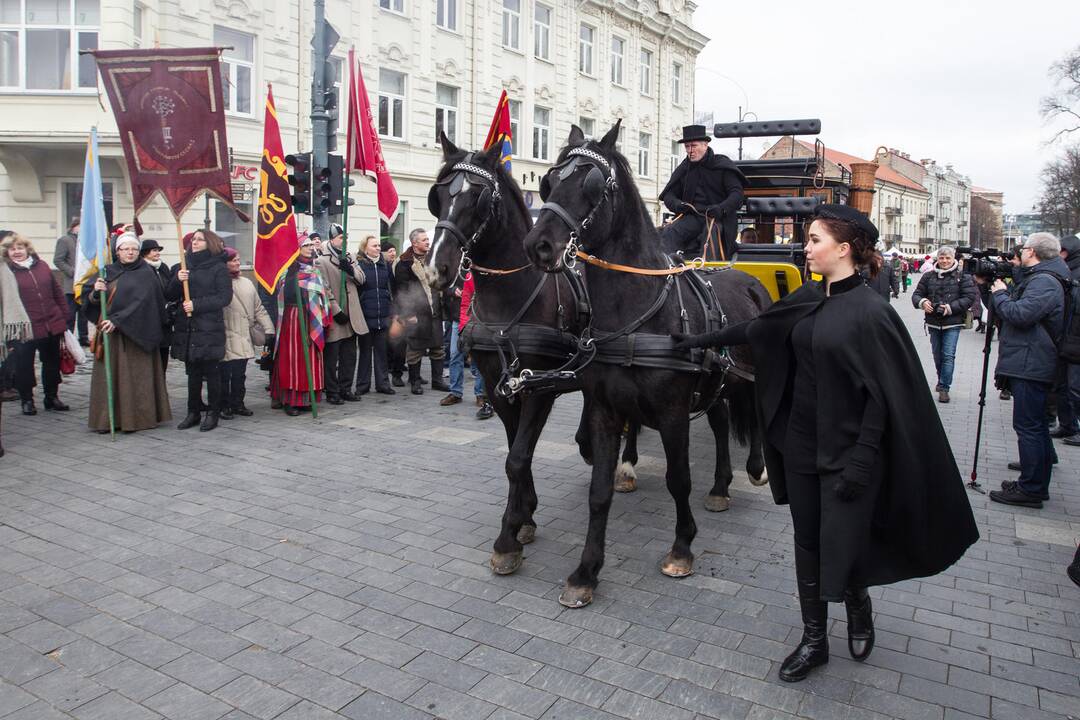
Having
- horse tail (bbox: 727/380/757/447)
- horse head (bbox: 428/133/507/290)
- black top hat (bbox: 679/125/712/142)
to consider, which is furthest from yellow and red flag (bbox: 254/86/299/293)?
horse tail (bbox: 727/380/757/447)

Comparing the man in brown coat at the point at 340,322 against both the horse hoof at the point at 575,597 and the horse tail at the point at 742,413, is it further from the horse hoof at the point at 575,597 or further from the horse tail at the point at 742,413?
the horse hoof at the point at 575,597

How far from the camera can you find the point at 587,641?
12.5 feet

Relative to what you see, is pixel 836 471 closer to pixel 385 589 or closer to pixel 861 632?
pixel 861 632

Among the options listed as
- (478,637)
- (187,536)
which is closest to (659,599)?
(478,637)

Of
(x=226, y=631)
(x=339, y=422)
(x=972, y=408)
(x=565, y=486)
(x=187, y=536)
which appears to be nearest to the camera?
(x=226, y=631)

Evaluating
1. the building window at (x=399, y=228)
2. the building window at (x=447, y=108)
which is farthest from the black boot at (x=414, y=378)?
the building window at (x=447, y=108)

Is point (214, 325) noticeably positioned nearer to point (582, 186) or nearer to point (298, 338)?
point (298, 338)

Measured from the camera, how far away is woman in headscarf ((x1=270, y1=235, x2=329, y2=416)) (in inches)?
368

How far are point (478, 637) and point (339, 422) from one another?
557 cm

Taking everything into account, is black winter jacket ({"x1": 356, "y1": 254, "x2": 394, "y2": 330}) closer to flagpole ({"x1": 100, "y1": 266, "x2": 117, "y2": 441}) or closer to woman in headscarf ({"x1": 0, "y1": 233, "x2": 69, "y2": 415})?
flagpole ({"x1": 100, "y1": 266, "x2": 117, "y2": 441})

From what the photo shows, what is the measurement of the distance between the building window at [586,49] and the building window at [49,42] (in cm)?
1794

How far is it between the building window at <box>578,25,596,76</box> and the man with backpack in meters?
24.6

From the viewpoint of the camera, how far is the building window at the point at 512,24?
2631 centimetres

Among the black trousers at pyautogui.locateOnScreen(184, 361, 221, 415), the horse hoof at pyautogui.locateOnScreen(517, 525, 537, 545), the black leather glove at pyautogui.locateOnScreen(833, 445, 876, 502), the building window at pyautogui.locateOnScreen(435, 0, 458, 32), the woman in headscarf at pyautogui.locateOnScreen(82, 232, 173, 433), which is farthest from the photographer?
the building window at pyautogui.locateOnScreen(435, 0, 458, 32)
